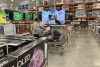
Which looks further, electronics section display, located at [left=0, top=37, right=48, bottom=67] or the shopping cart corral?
the shopping cart corral

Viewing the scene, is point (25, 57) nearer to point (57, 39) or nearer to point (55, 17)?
point (57, 39)

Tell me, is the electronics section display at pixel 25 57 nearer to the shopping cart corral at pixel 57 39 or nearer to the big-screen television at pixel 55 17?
the shopping cart corral at pixel 57 39

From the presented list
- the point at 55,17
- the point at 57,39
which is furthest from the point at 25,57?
the point at 55,17

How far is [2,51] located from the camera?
775 mm

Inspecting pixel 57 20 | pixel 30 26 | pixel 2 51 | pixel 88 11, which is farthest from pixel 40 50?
pixel 88 11

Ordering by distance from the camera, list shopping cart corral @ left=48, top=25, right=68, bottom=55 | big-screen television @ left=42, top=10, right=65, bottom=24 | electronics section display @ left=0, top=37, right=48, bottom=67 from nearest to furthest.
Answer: electronics section display @ left=0, top=37, right=48, bottom=67, shopping cart corral @ left=48, top=25, right=68, bottom=55, big-screen television @ left=42, top=10, right=65, bottom=24

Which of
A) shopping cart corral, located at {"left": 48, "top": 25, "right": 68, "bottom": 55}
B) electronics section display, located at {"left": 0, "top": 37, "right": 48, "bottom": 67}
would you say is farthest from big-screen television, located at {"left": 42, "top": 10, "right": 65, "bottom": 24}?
electronics section display, located at {"left": 0, "top": 37, "right": 48, "bottom": 67}

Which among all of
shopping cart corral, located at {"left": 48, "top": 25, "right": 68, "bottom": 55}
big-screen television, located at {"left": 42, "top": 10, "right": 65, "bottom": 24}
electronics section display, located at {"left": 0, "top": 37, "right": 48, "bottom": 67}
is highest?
big-screen television, located at {"left": 42, "top": 10, "right": 65, "bottom": 24}

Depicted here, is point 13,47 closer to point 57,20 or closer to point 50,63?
point 50,63

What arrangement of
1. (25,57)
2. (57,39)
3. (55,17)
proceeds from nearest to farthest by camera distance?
(25,57)
(57,39)
(55,17)

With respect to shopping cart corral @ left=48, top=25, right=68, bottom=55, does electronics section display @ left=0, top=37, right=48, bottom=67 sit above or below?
above

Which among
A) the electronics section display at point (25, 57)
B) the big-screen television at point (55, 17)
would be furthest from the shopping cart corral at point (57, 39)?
the electronics section display at point (25, 57)

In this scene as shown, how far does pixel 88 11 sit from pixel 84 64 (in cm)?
888

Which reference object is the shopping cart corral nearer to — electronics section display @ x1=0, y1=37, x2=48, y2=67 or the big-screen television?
the big-screen television
